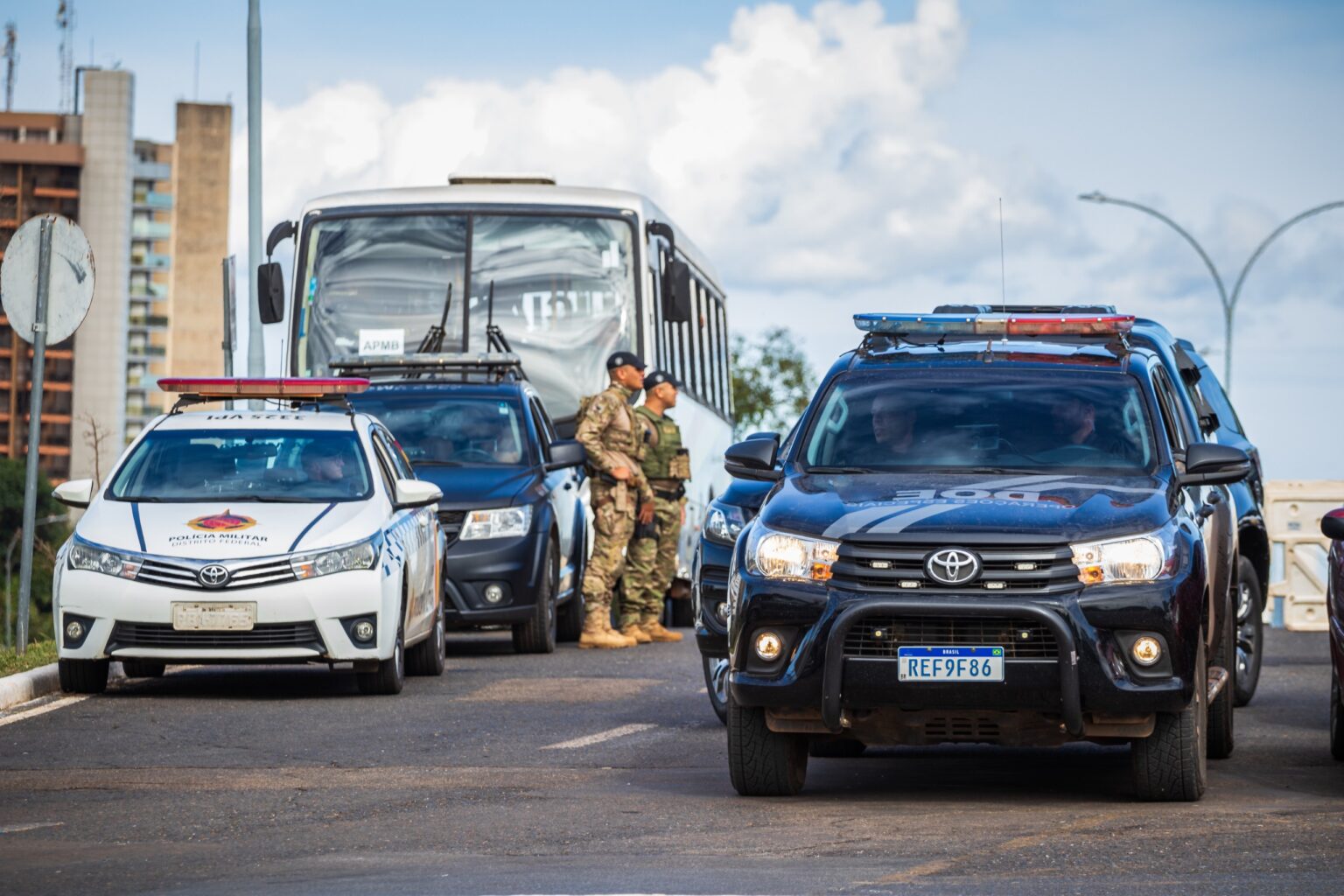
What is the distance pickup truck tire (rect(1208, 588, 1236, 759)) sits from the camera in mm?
11211

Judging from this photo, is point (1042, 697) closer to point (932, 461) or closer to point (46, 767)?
point (932, 461)

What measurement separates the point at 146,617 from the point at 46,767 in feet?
10.0

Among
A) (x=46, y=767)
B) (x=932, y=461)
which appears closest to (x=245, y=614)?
(x=46, y=767)

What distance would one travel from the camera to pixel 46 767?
1081cm

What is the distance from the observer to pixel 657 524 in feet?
66.1

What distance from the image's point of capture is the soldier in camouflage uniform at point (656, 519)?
19.6m

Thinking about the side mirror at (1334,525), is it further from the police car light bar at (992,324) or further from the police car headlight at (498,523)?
the police car headlight at (498,523)

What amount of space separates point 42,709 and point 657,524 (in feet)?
24.2

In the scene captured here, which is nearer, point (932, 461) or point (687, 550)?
point (932, 461)

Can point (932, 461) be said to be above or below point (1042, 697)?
above

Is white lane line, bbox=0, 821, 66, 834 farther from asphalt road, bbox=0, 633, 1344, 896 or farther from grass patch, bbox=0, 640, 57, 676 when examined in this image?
grass patch, bbox=0, 640, 57, 676

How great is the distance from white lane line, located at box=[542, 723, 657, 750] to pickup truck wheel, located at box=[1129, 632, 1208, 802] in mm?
3179

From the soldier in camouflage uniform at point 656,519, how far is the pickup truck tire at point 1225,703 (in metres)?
8.29

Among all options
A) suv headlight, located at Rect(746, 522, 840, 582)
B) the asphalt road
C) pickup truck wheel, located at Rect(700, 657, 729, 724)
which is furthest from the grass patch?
suv headlight, located at Rect(746, 522, 840, 582)
